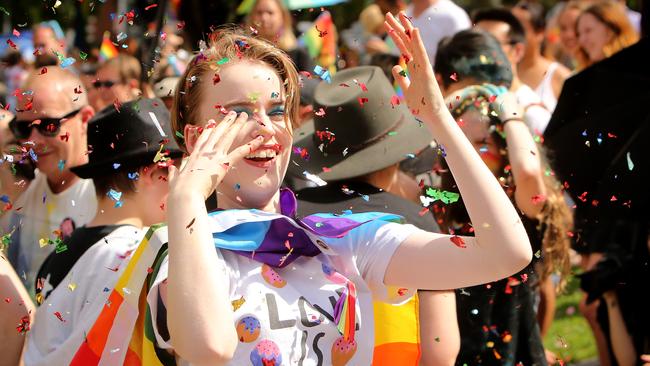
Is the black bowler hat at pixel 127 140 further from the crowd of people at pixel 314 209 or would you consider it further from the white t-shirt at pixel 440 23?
the white t-shirt at pixel 440 23

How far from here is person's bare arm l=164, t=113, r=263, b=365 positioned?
7.22ft

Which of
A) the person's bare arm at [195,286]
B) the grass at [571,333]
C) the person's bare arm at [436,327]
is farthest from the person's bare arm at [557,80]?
the person's bare arm at [195,286]

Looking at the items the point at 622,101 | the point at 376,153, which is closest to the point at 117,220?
the point at 376,153

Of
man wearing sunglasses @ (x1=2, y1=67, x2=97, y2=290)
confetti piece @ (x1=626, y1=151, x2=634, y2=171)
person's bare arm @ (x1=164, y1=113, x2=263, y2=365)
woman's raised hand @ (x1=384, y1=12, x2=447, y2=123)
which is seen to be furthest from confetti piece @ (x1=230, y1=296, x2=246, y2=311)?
confetti piece @ (x1=626, y1=151, x2=634, y2=171)

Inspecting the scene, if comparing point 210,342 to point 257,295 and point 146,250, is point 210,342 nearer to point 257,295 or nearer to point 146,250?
point 257,295

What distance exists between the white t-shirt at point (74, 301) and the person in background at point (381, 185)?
0.66 metres

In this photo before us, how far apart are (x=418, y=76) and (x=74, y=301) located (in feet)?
4.82

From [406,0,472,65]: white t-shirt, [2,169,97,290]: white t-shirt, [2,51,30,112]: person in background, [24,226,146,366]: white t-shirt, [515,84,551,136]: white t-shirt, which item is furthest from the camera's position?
[2,51,30,112]: person in background

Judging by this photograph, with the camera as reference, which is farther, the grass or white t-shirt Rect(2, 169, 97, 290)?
the grass

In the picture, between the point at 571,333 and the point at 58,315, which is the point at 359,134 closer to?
the point at 58,315

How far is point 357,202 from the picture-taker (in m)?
3.67

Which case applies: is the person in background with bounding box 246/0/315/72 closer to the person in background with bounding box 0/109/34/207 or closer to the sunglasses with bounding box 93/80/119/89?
the sunglasses with bounding box 93/80/119/89

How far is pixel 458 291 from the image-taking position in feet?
13.6

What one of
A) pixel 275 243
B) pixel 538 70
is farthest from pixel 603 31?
pixel 275 243
